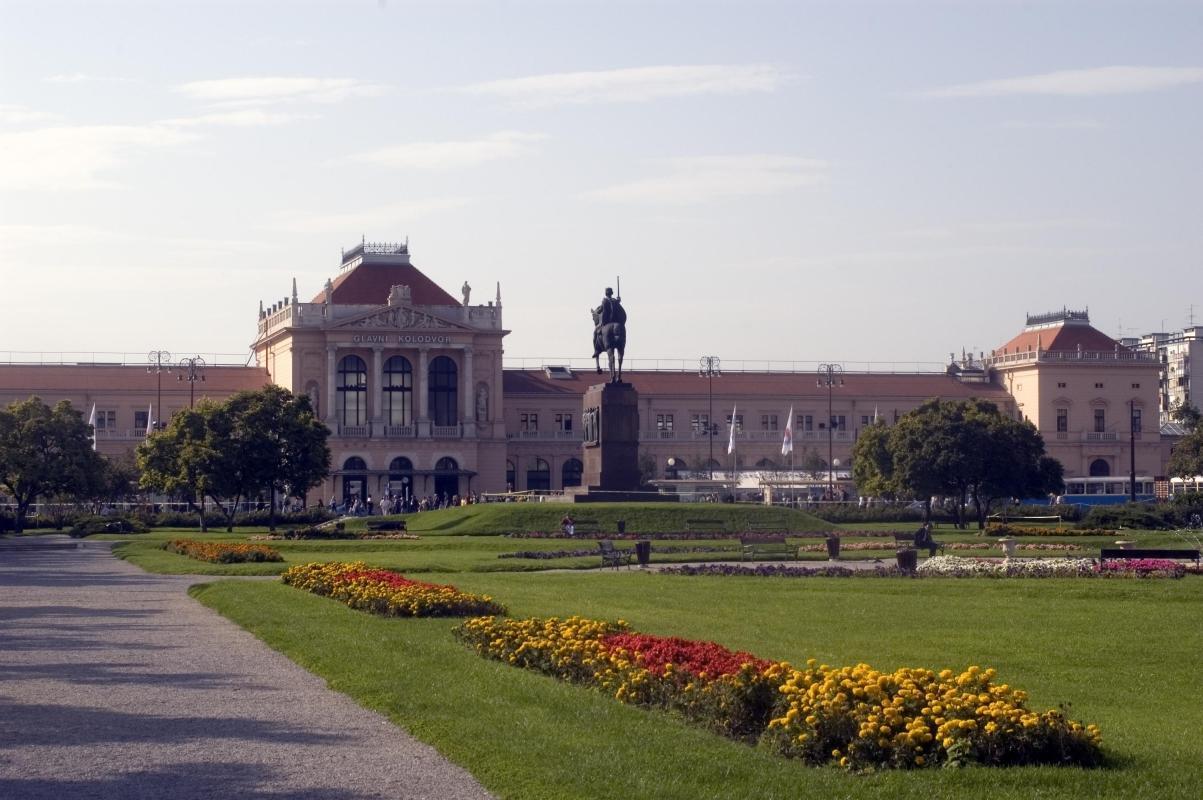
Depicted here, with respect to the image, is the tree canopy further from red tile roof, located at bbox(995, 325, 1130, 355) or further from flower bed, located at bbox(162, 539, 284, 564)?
red tile roof, located at bbox(995, 325, 1130, 355)

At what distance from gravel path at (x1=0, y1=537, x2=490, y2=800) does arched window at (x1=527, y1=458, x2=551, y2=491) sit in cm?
9856

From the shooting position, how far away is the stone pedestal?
62.8m

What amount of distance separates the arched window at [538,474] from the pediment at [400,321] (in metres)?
12.3

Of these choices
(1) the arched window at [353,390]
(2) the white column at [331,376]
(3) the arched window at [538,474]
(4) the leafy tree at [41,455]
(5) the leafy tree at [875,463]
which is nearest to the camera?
(4) the leafy tree at [41,455]

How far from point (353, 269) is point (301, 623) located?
100 meters

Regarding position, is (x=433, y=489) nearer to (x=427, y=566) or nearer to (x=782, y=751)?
(x=427, y=566)

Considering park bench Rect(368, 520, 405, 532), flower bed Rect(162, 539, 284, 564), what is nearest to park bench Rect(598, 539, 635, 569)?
flower bed Rect(162, 539, 284, 564)

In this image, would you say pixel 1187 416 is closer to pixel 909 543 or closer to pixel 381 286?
pixel 381 286

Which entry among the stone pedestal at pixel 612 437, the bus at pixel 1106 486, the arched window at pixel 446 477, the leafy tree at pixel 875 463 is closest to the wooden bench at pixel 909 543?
the stone pedestal at pixel 612 437

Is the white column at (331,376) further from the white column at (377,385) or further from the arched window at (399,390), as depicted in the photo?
the arched window at (399,390)

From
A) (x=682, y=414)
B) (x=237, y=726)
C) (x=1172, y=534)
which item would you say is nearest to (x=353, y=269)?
(x=682, y=414)

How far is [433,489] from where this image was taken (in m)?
115

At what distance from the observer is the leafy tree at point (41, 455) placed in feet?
233

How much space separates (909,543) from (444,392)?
70416 mm
